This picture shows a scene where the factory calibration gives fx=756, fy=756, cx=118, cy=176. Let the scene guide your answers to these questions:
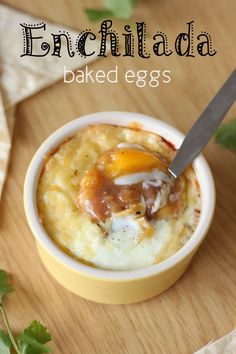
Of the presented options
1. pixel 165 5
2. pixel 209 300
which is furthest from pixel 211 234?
pixel 165 5

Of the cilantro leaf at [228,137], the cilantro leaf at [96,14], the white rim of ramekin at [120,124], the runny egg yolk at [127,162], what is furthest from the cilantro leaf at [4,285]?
the cilantro leaf at [96,14]

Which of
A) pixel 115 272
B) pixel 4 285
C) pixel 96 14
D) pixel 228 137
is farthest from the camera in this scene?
pixel 96 14

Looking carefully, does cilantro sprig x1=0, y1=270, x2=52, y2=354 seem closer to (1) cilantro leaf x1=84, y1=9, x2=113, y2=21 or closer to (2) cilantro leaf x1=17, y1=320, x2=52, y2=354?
(2) cilantro leaf x1=17, y1=320, x2=52, y2=354

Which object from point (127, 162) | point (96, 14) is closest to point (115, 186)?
point (127, 162)

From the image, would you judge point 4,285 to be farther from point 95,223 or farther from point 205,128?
point 205,128

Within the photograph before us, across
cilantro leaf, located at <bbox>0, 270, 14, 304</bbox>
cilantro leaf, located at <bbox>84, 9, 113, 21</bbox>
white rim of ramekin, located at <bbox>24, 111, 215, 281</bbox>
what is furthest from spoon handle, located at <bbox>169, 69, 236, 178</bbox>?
cilantro leaf, located at <bbox>84, 9, 113, 21</bbox>
